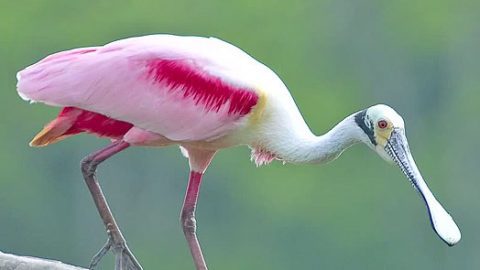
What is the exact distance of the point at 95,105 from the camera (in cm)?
544

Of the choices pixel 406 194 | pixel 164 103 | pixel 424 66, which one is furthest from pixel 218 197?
pixel 164 103

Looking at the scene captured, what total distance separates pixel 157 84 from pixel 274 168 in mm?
9398

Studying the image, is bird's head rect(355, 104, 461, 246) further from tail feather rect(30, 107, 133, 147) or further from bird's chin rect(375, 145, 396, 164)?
tail feather rect(30, 107, 133, 147)

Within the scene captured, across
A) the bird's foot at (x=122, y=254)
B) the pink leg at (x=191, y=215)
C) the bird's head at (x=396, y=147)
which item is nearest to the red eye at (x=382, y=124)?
the bird's head at (x=396, y=147)

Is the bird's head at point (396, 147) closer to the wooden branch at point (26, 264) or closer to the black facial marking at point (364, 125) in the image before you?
the black facial marking at point (364, 125)

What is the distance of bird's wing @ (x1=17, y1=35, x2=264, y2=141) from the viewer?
17.8 feet

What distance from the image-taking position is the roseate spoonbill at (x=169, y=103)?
544 cm

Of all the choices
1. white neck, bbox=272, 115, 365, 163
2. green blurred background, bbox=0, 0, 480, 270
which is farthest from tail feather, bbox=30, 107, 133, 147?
green blurred background, bbox=0, 0, 480, 270

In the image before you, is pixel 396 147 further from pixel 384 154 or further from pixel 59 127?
pixel 59 127

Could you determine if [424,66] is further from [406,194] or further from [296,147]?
[296,147]

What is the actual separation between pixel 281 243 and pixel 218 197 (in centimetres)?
56

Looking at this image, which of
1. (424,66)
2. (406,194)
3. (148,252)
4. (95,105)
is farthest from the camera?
(424,66)

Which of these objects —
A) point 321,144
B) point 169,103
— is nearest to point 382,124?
point 321,144

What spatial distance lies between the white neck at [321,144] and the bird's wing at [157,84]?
0.16 m
